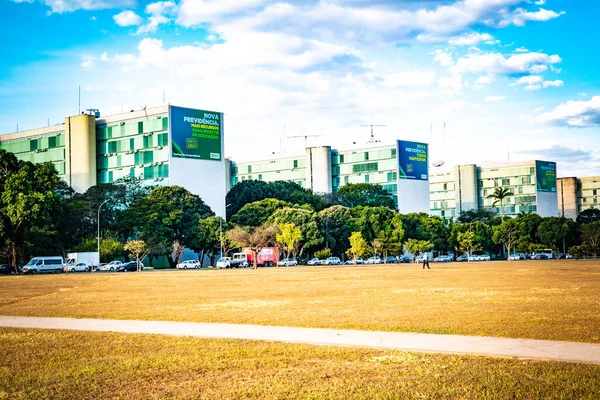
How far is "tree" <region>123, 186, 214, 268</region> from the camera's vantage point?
364ft

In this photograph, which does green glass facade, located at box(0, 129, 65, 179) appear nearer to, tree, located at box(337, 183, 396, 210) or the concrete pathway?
tree, located at box(337, 183, 396, 210)

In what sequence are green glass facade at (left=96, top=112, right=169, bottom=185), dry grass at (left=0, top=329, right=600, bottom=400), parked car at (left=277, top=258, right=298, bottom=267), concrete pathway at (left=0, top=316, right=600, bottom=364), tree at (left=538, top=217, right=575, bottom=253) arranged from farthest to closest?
tree at (left=538, top=217, right=575, bottom=253), green glass facade at (left=96, top=112, right=169, bottom=185), parked car at (left=277, top=258, right=298, bottom=267), concrete pathway at (left=0, top=316, right=600, bottom=364), dry grass at (left=0, top=329, right=600, bottom=400)

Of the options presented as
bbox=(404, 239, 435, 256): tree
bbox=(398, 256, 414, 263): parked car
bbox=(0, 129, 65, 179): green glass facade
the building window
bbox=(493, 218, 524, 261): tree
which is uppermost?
bbox=(0, 129, 65, 179): green glass facade

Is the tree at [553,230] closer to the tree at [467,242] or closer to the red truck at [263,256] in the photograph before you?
the tree at [467,242]

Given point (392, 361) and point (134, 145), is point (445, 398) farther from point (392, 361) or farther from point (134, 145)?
point (134, 145)

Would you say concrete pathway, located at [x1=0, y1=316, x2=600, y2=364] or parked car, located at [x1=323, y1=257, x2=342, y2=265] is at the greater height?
concrete pathway, located at [x1=0, y1=316, x2=600, y2=364]

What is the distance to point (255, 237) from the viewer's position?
113m

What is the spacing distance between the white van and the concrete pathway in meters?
68.4

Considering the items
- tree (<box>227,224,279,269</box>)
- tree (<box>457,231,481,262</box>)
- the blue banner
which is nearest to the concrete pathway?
tree (<box>227,224,279,269</box>)

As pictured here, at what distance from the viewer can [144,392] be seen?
11.8 meters

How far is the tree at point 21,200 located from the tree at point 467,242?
8569 cm

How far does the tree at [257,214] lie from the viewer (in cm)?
12651

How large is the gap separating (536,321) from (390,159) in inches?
Result: 6585

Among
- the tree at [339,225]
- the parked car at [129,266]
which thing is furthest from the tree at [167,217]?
the tree at [339,225]
